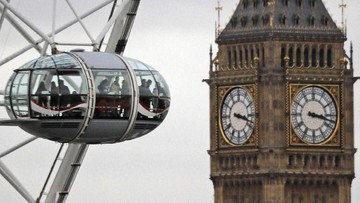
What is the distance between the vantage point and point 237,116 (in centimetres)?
17725

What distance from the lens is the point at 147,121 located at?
76750 millimetres

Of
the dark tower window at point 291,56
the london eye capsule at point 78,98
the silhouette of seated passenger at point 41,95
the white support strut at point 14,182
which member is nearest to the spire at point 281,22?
the dark tower window at point 291,56

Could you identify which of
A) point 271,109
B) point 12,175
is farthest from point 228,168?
point 12,175

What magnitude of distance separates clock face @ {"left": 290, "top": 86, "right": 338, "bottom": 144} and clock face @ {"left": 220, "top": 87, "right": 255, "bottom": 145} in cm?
251

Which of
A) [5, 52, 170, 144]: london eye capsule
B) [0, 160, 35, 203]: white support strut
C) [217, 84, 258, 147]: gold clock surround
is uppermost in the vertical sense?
[217, 84, 258, 147]: gold clock surround

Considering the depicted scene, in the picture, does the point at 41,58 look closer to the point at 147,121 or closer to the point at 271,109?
Answer: the point at 147,121

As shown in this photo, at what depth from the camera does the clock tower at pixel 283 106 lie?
176m

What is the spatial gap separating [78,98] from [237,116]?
102 m

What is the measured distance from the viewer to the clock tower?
17638 centimetres

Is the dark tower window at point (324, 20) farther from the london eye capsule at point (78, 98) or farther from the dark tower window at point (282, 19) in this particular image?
the london eye capsule at point (78, 98)

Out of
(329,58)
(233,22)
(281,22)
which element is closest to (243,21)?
(233,22)

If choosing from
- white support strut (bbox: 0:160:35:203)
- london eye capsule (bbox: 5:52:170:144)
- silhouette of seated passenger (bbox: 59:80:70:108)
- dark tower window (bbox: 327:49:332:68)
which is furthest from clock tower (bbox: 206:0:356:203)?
silhouette of seated passenger (bbox: 59:80:70:108)

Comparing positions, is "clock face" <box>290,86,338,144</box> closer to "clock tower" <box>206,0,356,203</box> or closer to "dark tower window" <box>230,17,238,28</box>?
"clock tower" <box>206,0,356,203</box>

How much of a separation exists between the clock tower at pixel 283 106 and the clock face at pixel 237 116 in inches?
2.3
